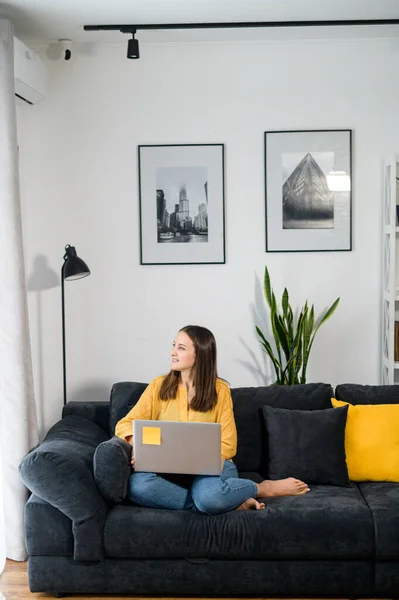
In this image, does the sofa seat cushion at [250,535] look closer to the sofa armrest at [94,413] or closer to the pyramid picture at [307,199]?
the sofa armrest at [94,413]

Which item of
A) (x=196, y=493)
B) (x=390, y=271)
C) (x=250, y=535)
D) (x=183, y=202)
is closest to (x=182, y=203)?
(x=183, y=202)

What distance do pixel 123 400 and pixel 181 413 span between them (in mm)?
444

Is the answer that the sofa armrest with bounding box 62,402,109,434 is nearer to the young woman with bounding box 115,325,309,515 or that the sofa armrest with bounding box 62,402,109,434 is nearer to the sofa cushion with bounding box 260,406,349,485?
the young woman with bounding box 115,325,309,515

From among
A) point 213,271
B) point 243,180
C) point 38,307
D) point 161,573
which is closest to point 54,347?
point 38,307

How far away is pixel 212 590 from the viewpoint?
12.1ft

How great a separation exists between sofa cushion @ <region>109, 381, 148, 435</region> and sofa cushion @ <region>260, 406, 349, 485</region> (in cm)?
70

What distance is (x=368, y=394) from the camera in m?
4.38

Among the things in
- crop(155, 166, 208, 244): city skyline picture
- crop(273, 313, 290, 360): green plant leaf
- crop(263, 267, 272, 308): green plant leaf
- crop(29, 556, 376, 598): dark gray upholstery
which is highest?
crop(155, 166, 208, 244): city skyline picture

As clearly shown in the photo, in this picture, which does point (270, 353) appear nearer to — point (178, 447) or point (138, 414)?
point (138, 414)

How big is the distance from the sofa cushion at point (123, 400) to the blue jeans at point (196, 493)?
1.76 ft

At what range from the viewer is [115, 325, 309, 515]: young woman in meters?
3.78

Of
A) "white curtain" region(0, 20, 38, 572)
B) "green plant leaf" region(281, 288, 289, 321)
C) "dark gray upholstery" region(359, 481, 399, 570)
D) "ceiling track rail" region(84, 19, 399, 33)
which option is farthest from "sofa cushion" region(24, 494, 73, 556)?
"ceiling track rail" region(84, 19, 399, 33)

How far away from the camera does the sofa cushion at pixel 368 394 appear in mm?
4352

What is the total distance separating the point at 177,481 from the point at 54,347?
1663mm
